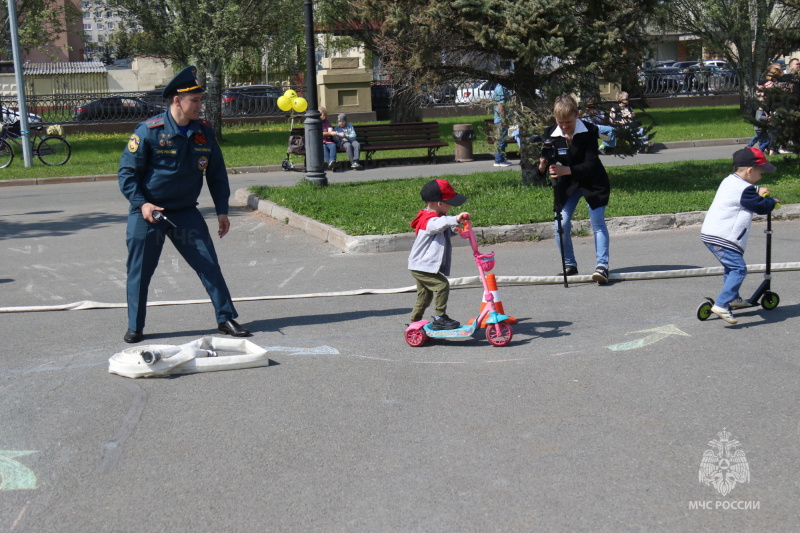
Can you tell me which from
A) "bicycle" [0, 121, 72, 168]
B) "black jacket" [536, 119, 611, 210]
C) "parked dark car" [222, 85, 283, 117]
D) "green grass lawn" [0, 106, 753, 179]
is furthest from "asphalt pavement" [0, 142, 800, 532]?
"parked dark car" [222, 85, 283, 117]

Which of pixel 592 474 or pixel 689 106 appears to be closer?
pixel 592 474

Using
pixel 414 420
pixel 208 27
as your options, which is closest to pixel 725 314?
pixel 414 420

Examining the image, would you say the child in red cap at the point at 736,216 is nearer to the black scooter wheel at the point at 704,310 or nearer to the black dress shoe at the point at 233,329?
the black scooter wheel at the point at 704,310

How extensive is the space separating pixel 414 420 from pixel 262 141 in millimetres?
23967

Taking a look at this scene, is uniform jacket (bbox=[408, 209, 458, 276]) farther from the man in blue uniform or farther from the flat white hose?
the flat white hose

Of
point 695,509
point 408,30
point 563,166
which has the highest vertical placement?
point 408,30

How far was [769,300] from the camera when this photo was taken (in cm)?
700

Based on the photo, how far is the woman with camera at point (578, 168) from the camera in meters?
8.16

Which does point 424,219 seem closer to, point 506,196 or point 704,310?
point 704,310

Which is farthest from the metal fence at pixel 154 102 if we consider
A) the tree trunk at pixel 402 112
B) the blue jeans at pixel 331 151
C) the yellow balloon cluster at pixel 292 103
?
the blue jeans at pixel 331 151

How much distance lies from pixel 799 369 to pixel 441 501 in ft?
9.51

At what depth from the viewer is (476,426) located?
4.86m

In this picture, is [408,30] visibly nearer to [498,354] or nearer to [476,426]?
[498,354]

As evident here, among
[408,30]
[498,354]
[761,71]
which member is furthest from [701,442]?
[761,71]
